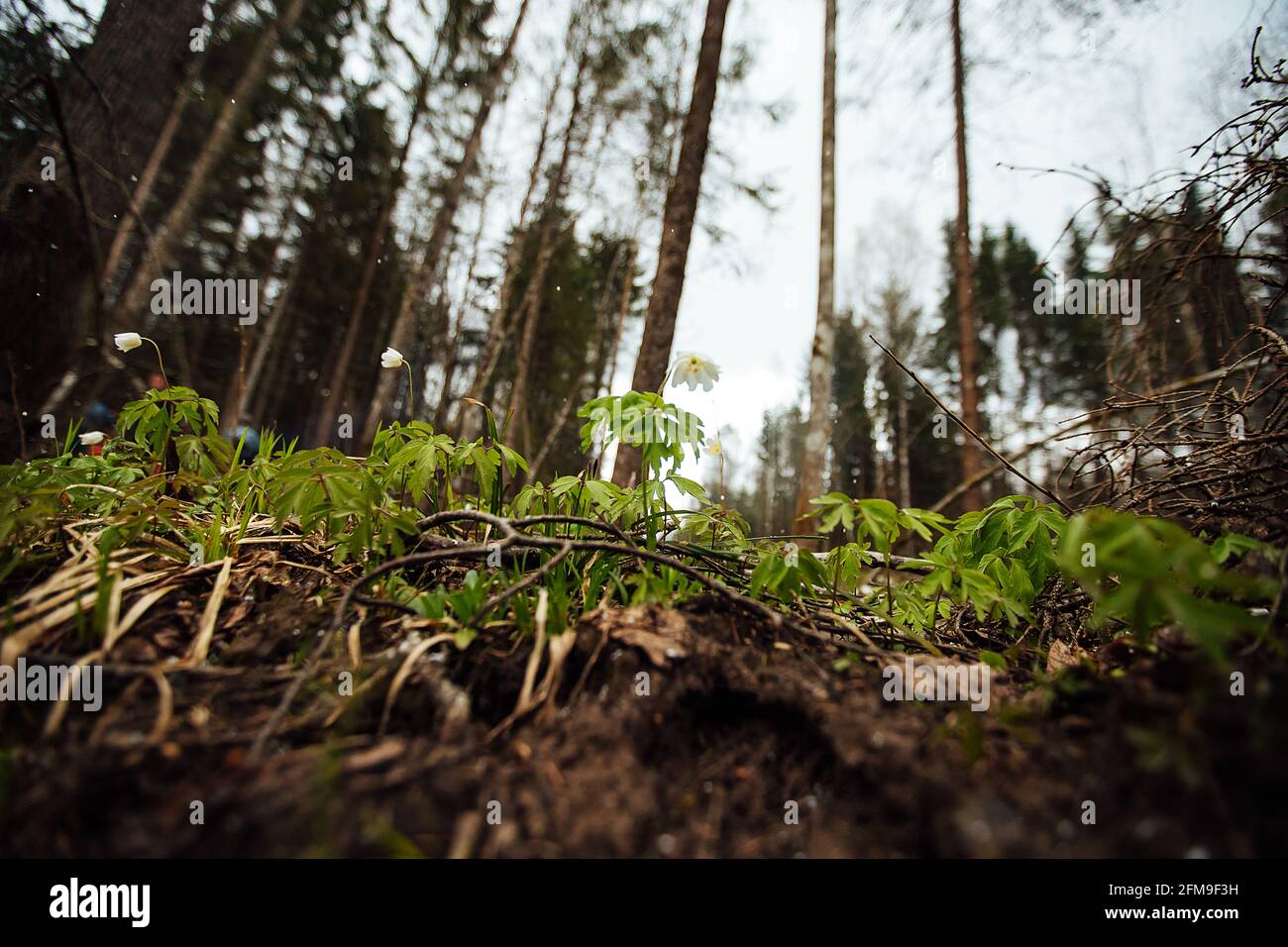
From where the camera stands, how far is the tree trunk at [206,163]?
5.91 meters

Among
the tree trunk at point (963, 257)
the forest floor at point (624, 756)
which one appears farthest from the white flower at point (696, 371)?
the tree trunk at point (963, 257)

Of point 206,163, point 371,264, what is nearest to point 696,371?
point 206,163

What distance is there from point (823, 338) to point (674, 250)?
9.35ft

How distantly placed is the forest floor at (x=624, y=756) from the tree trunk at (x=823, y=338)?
14.7 feet

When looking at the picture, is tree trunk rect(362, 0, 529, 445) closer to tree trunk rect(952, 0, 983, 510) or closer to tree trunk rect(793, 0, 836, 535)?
tree trunk rect(793, 0, 836, 535)

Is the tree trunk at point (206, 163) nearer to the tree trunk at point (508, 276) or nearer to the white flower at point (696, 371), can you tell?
the tree trunk at point (508, 276)

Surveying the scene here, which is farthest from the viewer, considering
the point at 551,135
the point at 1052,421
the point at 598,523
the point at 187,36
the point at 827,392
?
the point at 551,135

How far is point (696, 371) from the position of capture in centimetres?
193

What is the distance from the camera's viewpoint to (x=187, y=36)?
4.34 metres

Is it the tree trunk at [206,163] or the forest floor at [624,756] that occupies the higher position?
the tree trunk at [206,163]

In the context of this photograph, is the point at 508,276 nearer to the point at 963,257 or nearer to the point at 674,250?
the point at 674,250
